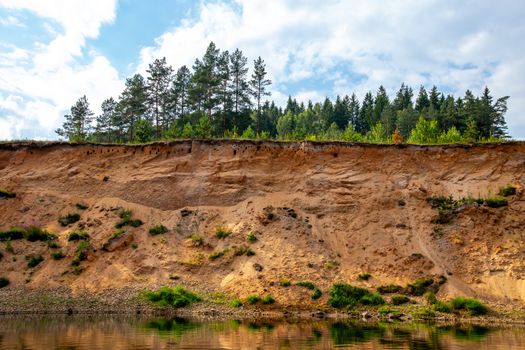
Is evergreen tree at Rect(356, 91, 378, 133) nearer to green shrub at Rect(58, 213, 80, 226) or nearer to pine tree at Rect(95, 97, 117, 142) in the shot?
pine tree at Rect(95, 97, 117, 142)

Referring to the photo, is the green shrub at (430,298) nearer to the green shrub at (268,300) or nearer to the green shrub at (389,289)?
the green shrub at (389,289)

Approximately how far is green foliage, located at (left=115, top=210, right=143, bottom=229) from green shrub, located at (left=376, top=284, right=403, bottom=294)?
58.0 feet

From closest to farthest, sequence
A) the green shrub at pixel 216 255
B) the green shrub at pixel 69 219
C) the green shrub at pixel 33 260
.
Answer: the green shrub at pixel 33 260, the green shrub at pixel 216 255, the green shrub at pixel 69 219

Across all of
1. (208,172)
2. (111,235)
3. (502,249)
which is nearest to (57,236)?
(111,235)

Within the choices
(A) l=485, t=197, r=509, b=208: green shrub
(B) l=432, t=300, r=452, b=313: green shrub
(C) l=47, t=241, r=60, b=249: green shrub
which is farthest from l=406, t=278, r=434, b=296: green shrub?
(C) l=47, t=241, r=60, b=249: green shrub

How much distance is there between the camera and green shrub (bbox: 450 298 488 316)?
2881 centimetres

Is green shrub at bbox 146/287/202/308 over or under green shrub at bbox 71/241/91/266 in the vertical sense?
under

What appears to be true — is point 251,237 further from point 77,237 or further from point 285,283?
point 77,237

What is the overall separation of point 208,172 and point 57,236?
1214 centimetres

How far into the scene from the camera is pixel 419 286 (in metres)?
31.4

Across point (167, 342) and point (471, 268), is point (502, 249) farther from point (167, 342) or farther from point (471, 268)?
point (167, 342)

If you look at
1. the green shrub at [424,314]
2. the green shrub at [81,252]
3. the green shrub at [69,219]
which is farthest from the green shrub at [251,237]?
the green shrub at [69,219]

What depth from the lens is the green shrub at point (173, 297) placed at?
3084 cm

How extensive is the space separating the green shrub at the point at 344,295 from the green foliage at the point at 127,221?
15.1m
